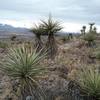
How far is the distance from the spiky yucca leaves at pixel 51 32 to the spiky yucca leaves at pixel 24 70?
6307mm

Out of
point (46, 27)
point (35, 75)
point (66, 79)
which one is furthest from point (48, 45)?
point (35, 75)

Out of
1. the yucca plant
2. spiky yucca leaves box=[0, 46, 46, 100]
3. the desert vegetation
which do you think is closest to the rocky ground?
the desert vegetation

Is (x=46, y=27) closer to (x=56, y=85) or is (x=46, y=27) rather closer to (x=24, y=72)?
(x=56, y=85)

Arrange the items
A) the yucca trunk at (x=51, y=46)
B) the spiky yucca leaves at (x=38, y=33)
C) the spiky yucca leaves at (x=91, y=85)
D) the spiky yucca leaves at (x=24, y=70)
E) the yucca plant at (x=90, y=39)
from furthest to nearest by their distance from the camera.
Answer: the yucca plant at (x=90, y=39) < the spiky yucca leaves at (x=38, y=33) < the yucca trunk at (x=51, y=46) < the spiky yucca leaves at (x=91, y=85) < the spiky yucca leaves at (x=24, y=70)

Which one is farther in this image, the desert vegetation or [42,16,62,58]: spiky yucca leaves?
[42,16,62,58]: spiky yucca leaves

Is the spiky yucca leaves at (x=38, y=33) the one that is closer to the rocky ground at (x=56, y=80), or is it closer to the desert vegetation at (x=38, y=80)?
the rocky ground at (x=56, y=80)

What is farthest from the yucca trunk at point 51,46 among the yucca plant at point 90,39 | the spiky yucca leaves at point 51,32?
the yucca plant at point 90,39

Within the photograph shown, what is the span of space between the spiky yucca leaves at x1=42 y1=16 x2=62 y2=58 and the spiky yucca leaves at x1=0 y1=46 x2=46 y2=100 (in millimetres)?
6307

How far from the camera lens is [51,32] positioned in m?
17.4

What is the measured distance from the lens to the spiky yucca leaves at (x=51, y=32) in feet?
56.1

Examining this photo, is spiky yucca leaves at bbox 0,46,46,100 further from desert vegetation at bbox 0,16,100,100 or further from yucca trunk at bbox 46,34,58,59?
yucca trunk at bbox 46,34,58,59

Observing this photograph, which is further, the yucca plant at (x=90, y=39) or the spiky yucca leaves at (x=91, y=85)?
the yucca plant at (x=90, y=39)

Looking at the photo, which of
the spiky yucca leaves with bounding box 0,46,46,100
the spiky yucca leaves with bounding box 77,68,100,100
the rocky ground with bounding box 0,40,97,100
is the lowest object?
the rocky ground with bounding box 0,40,97,100

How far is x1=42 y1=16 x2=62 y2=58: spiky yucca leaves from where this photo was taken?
17.1 m
